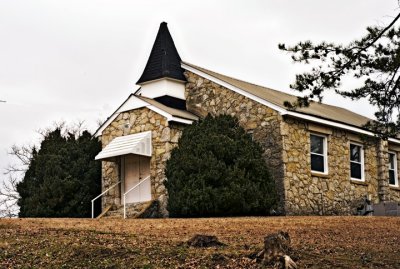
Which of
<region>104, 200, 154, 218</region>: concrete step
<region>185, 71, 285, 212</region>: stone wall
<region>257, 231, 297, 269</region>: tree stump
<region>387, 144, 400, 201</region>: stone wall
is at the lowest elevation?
<region>257, 231, 297, 269</region>: tree stump

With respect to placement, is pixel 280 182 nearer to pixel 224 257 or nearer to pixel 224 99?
pixel 224 99

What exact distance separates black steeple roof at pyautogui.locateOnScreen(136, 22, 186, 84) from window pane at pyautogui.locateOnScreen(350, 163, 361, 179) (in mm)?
6840

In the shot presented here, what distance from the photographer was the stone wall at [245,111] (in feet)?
73.2

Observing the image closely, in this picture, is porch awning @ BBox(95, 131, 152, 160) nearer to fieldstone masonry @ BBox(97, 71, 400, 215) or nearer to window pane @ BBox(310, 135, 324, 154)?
fieldstone masonry @ BBox(97, 71, 400, 215)

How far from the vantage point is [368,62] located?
13.8 m

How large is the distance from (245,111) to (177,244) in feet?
39.1

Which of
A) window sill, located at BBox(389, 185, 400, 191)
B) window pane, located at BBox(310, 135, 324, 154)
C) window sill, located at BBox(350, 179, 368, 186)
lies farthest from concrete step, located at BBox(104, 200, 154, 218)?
window sill, located at BBox(389, 185, 400, 191)

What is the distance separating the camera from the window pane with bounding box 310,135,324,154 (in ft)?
78.2

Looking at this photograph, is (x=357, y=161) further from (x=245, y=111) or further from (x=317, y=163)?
(x=245, y=111)

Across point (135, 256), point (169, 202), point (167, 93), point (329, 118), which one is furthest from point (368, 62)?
point (167, 93)

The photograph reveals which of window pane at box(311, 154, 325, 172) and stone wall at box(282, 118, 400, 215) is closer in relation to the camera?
stone wall at box(282, 118, 400, 215)

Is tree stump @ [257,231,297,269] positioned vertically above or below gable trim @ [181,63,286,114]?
below

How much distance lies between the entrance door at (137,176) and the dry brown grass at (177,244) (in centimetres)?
688

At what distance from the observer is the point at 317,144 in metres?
24.0
